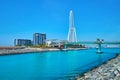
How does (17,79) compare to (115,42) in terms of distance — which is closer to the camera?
(17,79)

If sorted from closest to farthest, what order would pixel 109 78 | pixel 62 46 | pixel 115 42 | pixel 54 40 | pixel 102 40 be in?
pixel 109 78, pixel 115 42, pixel 102 40, pixel 62 46, pixel 54 40

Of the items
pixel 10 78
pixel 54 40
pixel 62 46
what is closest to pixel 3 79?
pixel 10 78

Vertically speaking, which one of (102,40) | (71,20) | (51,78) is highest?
(71,20)

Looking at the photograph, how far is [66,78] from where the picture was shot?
23359 millimetres

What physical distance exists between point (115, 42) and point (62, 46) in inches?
2338

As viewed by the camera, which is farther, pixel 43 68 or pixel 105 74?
pixel 43 68

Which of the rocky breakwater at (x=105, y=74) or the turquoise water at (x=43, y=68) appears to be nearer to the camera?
the rocky breakwater at (x=105, y=74)

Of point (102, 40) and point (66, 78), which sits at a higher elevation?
point (102, 40)

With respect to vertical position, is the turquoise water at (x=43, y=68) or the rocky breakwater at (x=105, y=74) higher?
the rocky breakwater at (x=105, y=74)

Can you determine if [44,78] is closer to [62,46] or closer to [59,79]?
[59,79]

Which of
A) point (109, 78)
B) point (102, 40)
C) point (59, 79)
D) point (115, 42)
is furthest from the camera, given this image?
point (102, 40)

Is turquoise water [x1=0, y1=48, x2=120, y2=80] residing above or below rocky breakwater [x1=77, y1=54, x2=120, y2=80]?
below

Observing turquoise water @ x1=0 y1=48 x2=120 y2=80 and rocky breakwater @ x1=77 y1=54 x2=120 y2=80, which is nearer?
rocky breakwater @ x1=77 y1=54 x2=120 y2=80

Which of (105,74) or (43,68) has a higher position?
(105,74)
